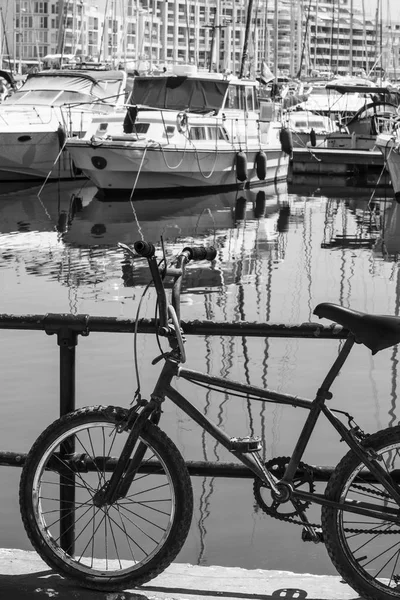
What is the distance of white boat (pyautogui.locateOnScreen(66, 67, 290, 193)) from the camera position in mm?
26297

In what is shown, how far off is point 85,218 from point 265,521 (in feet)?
56.6

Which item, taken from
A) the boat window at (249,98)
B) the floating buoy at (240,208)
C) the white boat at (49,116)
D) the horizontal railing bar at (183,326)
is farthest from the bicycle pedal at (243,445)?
the boat window at (249,98)

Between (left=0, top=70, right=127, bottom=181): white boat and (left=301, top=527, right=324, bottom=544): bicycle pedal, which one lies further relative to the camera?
(left=0, top=70, right=127, bottom=181): white boat

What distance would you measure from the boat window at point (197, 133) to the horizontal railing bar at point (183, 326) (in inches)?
917

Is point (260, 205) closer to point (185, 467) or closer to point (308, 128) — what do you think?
point (308, 128)

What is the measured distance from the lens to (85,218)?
22922mm

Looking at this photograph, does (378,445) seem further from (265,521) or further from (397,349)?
(397,349)

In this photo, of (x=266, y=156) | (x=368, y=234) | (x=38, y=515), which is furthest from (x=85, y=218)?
(x=38, y=515)

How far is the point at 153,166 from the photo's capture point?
26.8 metres

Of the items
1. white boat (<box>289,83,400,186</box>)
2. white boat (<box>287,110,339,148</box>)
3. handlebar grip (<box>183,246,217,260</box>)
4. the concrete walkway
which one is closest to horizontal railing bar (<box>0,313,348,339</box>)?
Answer: handlebar grip (<box>183,246,217,260</box>)

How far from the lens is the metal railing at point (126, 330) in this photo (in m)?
3.74

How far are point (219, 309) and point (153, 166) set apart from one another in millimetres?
14489

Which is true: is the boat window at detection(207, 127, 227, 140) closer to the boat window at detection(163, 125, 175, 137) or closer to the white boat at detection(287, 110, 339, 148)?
the boat window at detection(163, 125, 175, 137)

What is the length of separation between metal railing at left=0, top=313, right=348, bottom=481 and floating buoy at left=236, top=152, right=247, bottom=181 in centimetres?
2497
